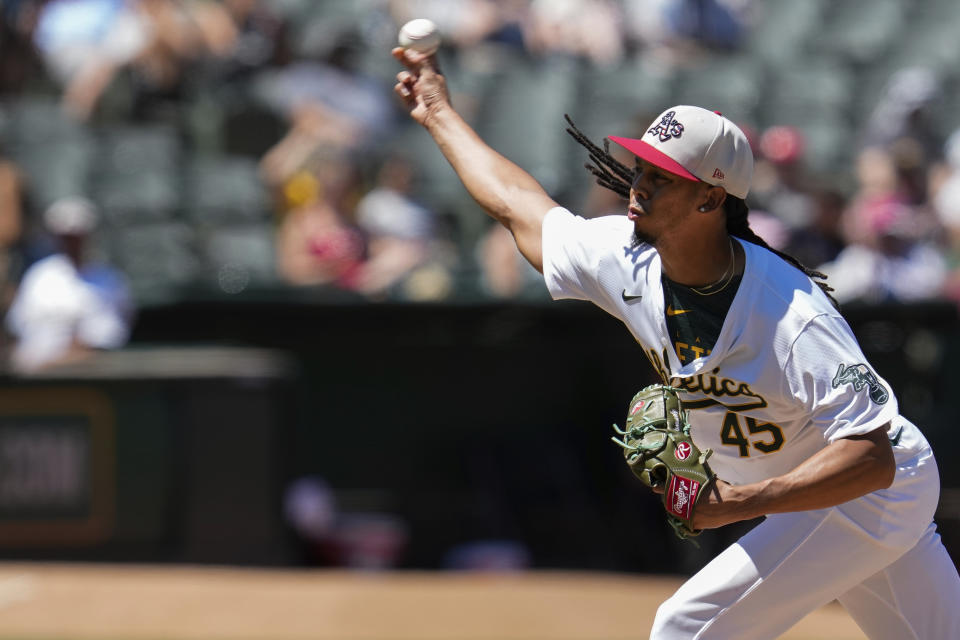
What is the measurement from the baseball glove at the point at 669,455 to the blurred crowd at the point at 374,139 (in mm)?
4742

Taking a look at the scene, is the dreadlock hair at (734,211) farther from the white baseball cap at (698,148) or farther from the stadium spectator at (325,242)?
the stadium spectator at (325,242)

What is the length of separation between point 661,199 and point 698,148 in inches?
6.3

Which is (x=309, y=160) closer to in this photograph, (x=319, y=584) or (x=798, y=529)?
(x=319, y=584)

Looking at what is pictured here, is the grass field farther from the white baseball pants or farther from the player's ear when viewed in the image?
the player's ear

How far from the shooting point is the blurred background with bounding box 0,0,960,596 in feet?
26.1

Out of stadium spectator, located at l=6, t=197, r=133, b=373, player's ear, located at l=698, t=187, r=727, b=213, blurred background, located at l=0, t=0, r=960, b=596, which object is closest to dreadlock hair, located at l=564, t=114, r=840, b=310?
player's ear, located at l=698, t=187, r=727, b=213

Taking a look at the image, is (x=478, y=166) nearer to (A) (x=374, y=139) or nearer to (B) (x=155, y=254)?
(B) (x=155, y=254)

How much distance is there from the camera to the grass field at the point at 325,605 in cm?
685

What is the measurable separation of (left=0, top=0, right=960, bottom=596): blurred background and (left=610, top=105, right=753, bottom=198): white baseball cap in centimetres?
436

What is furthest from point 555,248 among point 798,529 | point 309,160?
point 309,160

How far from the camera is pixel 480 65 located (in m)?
10.5

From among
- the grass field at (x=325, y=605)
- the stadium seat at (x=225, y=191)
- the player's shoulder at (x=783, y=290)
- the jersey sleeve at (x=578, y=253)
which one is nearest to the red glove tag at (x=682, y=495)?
the player's shoulder at (x=783, y=290)

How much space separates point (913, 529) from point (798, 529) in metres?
0.29

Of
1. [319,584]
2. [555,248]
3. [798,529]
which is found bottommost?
[319,584]
